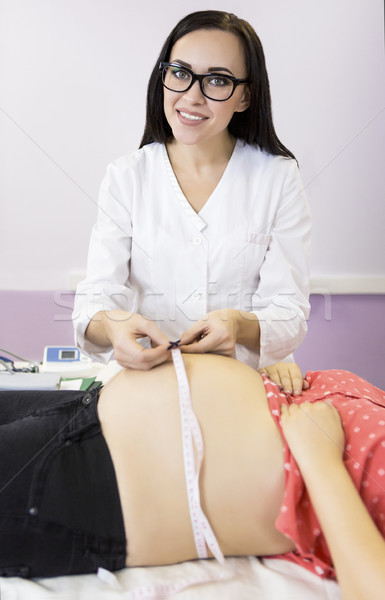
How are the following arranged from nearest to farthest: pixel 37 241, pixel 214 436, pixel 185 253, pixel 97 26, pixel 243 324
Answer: pixel 214 436, pixel 243 324, pixel 185 253, pixel 97 26, pixel 37 241

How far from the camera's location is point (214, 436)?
1072mm

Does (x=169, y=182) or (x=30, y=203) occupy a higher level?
(x=169, y=182)

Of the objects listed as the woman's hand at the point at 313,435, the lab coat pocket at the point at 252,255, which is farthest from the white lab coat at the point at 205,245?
the woman's hand at the point at 313,435

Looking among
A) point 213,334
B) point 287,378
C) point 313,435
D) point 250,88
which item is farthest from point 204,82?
point 313,435

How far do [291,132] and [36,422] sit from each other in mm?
2126

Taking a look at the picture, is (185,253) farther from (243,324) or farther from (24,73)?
(24,73)

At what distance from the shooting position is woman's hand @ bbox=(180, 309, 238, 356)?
1260mm

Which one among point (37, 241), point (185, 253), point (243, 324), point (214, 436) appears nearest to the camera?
point (214, 436)

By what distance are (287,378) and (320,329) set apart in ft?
5.52

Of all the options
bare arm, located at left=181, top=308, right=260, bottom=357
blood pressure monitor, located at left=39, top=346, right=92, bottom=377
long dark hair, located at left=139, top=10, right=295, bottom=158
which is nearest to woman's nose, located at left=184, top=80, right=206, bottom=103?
long dark hair, located at left=139, top=10, right=295, bottom=158

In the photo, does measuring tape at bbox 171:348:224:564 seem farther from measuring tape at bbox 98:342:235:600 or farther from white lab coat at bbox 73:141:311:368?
white lab coat at bbox 73:141:311:368

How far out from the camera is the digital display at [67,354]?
2.14 m

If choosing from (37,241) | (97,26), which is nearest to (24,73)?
(97,26)

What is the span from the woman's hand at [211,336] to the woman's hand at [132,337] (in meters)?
0.07
